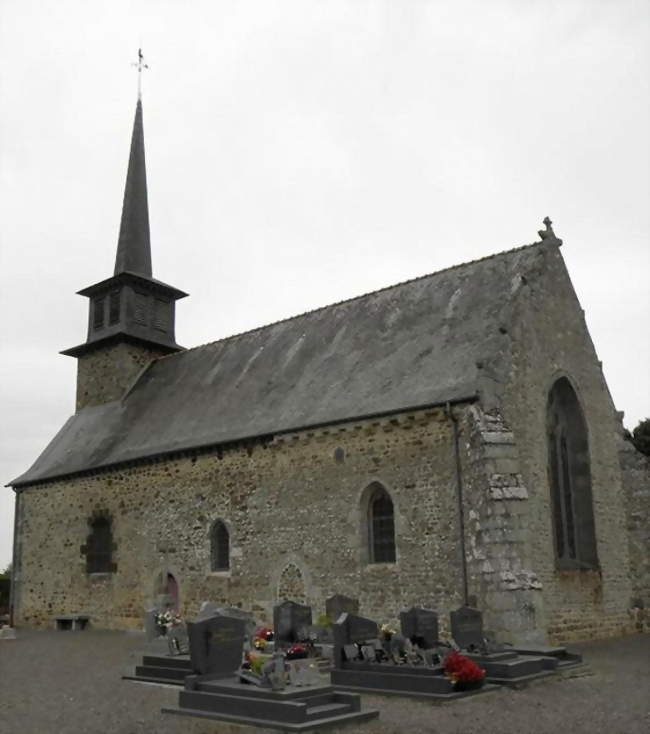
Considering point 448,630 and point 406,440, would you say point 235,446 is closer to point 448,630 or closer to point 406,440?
point 406,440

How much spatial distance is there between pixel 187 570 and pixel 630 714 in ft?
42.2

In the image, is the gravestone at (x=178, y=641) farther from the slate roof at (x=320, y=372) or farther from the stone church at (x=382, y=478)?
the slate roof at (x=320, y=372)

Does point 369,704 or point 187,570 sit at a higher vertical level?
point 187,570

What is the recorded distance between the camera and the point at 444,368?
56.5ft

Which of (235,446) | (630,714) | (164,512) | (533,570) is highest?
(235,446)

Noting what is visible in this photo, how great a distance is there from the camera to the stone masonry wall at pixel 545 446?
16.5 meters

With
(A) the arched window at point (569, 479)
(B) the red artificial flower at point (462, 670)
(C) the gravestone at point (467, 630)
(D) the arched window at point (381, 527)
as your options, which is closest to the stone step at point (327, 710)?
(B) the red artificial flower at point (462, 670)

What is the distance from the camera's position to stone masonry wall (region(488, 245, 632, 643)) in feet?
54.1

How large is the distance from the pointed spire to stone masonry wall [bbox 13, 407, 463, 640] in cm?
872

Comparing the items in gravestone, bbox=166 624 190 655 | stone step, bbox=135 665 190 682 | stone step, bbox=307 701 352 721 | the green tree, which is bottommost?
stone step, bbox=307 701 352 721

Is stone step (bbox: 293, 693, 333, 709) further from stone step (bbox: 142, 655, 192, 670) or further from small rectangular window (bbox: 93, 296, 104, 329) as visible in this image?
small rectangular window (bbox: 93, 296, 104, 329)

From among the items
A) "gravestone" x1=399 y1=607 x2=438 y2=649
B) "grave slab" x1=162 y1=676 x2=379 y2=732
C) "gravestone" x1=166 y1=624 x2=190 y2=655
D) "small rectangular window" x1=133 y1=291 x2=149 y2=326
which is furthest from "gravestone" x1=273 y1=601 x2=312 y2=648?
"small rectangular window" x1=133 y1=291 x2=149 y2=326

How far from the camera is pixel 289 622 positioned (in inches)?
566

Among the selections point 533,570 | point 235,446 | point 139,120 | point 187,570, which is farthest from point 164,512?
point 139,120
